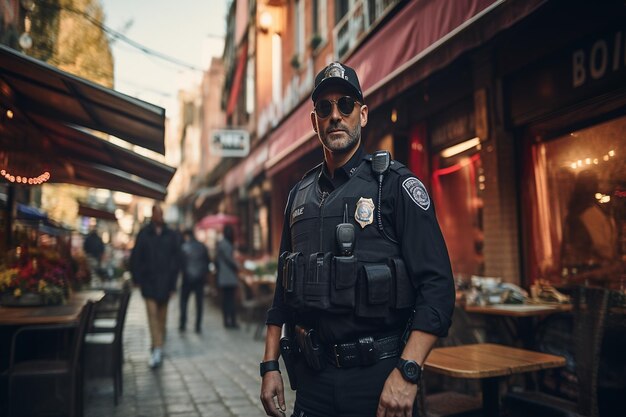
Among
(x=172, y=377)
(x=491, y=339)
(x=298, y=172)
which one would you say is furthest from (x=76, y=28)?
(x=491, y=339)

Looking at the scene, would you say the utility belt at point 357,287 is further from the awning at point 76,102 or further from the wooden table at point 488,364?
the awning at point 76,102

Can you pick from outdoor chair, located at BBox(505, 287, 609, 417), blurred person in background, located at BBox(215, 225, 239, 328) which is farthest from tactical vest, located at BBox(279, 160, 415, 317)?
blurred person in background, located at BBox(215, 225, 239, 328)

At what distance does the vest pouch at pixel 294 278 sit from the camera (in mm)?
2164

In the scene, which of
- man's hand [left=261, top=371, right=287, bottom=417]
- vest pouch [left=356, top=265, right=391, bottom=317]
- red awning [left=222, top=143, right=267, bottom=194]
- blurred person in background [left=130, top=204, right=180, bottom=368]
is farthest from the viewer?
red awning [left=222, top=143, right=267, bottom=194]

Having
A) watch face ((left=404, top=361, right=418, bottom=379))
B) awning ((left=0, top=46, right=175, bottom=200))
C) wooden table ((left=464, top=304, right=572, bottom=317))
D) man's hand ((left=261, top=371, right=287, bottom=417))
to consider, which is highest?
awning ((left=0, top=46, right=175, bottom=200))

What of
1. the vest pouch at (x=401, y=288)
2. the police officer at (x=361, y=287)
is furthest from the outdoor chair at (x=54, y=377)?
the vest pouch at (x=401, y=288)

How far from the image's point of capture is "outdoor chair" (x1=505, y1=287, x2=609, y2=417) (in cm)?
317

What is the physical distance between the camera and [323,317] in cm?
210

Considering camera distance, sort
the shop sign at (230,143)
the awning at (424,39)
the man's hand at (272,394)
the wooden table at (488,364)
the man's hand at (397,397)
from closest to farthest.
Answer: the man's hand at (397,397), the man's hand at (272,394), the wooden table at (488,364), the awning at (424,39), the shop sign at (230,143)

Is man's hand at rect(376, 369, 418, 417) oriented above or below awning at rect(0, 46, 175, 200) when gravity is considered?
below

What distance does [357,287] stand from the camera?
204cm

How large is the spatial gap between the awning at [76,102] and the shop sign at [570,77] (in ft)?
11.6

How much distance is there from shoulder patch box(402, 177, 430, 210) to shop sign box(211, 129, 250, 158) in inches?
529

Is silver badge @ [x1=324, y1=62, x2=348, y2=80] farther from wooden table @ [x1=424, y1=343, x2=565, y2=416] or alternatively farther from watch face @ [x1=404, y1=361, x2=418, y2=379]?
wooden table @ [x1=424, y1=343, x2=565, y2=416]
